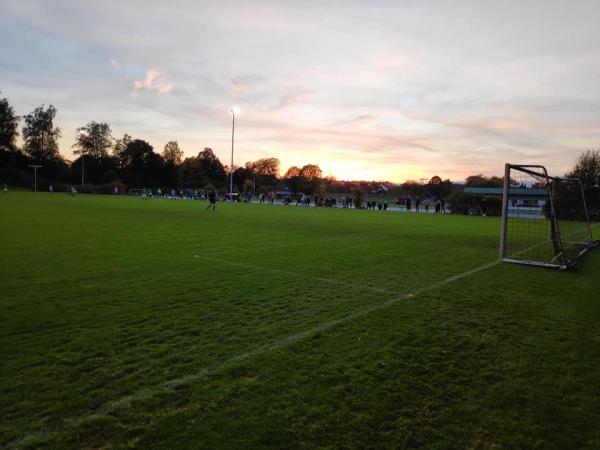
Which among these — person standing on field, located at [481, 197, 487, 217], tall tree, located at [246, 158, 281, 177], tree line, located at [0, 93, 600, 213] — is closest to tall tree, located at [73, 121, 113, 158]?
tree line, located at [0, 93, 600, 213]

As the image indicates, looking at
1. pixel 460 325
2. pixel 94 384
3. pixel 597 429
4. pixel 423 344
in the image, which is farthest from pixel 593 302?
pixel 94 384

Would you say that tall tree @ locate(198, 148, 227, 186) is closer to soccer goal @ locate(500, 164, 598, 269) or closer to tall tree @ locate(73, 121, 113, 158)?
tall tree @ locate(73, 121, 113, 158)

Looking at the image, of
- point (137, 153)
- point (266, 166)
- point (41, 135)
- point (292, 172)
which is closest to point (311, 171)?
point (292, 172)

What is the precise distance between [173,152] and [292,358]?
496 ft

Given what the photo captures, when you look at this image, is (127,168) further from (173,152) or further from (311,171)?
(311,171)

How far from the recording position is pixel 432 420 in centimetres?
325

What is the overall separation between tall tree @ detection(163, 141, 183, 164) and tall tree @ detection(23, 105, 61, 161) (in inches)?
1405

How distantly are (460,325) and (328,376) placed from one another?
2.49 m

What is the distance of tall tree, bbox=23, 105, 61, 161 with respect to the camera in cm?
11150

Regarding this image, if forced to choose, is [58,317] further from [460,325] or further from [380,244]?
[380,244]

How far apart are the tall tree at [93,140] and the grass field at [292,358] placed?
13237 centimetres

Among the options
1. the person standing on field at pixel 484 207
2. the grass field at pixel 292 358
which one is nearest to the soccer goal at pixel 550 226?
the grass field at pixel 292 358

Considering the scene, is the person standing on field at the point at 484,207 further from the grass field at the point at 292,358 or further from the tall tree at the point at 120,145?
the tall tree at the point at 120,145

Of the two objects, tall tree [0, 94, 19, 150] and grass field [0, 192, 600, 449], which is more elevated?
tall tree [0, 94, 19, 150]
